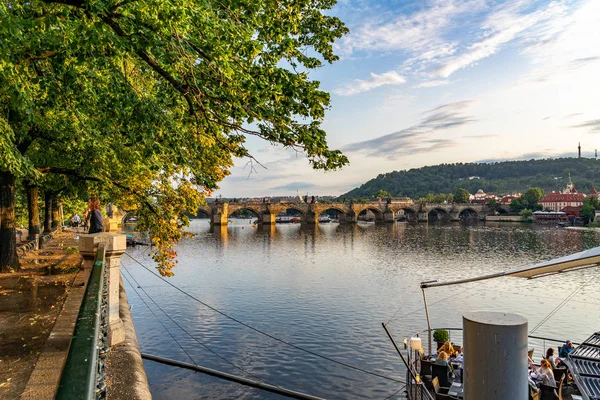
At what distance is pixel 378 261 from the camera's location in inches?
1827

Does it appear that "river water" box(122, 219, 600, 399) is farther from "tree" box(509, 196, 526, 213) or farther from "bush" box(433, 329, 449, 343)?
"tree" box(509, 196, 526, 213)

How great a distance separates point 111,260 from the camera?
316 inches

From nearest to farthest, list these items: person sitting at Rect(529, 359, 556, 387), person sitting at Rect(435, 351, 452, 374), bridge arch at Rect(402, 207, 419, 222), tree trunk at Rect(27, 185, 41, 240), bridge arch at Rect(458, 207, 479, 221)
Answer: person sitting at Rect(529, 359, 556, 387), person sitting at Rect(435, 351, 452, 374), tree trunk at Rect(27, 185, 41, 240), bridge arch at Rect(402, 207, 419, 222), bridge arch at Rect(458, 207, 479, 221)

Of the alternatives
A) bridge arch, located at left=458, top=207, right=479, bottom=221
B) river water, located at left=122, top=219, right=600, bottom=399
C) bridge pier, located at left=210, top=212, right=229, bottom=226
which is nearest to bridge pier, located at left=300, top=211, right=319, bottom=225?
bridge pier, located at left=210, top=212, right=229, bottom=226

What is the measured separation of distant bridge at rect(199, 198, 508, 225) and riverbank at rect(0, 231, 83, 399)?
298ft

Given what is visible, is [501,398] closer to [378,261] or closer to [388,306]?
[388,306]

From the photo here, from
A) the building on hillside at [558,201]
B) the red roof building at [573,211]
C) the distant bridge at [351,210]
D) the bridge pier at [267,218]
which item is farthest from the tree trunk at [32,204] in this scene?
the building on hillside at [558,201]

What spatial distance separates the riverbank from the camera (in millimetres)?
6544

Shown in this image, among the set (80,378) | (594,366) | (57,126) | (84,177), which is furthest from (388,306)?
(80,378)

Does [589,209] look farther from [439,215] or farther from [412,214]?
[439,215]

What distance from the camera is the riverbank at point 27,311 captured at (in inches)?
258

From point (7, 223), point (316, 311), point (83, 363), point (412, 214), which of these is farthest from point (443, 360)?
point (412, 214)

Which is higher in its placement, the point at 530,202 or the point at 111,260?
the point at 530,202

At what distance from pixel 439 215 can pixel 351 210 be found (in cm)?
4411
